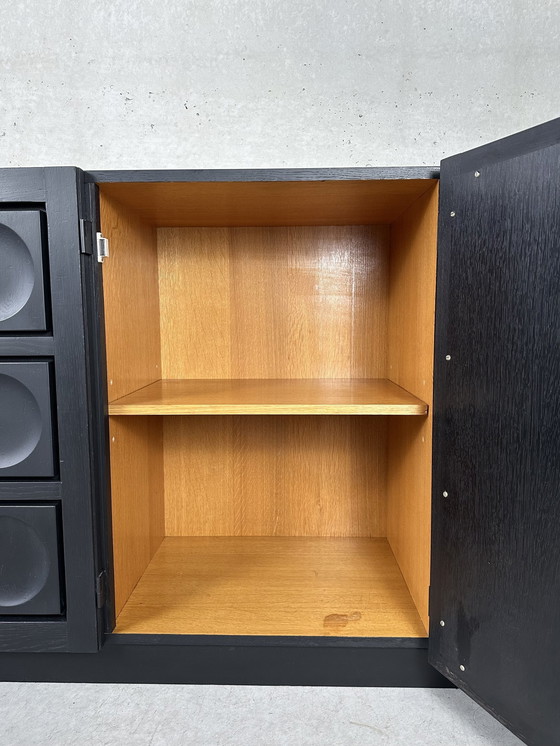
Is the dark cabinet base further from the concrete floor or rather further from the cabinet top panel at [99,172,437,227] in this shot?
the cabinet top panel at [99,172,437,227]

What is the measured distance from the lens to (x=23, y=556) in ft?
3.10

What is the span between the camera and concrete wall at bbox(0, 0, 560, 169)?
1.34 meters

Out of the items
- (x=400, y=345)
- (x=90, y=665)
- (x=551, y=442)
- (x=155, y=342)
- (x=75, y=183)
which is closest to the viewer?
(x=551, y=442)

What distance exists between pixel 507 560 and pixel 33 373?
2.87 ft

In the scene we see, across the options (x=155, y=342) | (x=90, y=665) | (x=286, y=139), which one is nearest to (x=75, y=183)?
(x=155, y=342)

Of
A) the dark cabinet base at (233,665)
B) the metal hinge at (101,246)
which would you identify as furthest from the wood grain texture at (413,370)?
the metal hinge at (101,246)

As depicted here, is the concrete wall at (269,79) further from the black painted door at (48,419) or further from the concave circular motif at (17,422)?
the concave circular motif at (17,422)

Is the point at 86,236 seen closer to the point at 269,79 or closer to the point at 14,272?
the point at 14,272

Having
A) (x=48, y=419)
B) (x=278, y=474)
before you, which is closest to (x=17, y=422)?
(x=48, y=419)

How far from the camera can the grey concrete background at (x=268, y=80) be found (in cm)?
134

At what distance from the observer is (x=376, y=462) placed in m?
1.45

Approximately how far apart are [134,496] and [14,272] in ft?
1.85

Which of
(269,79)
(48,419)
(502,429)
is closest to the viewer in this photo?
(502,429)

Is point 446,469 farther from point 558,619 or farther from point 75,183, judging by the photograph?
point 75,183
